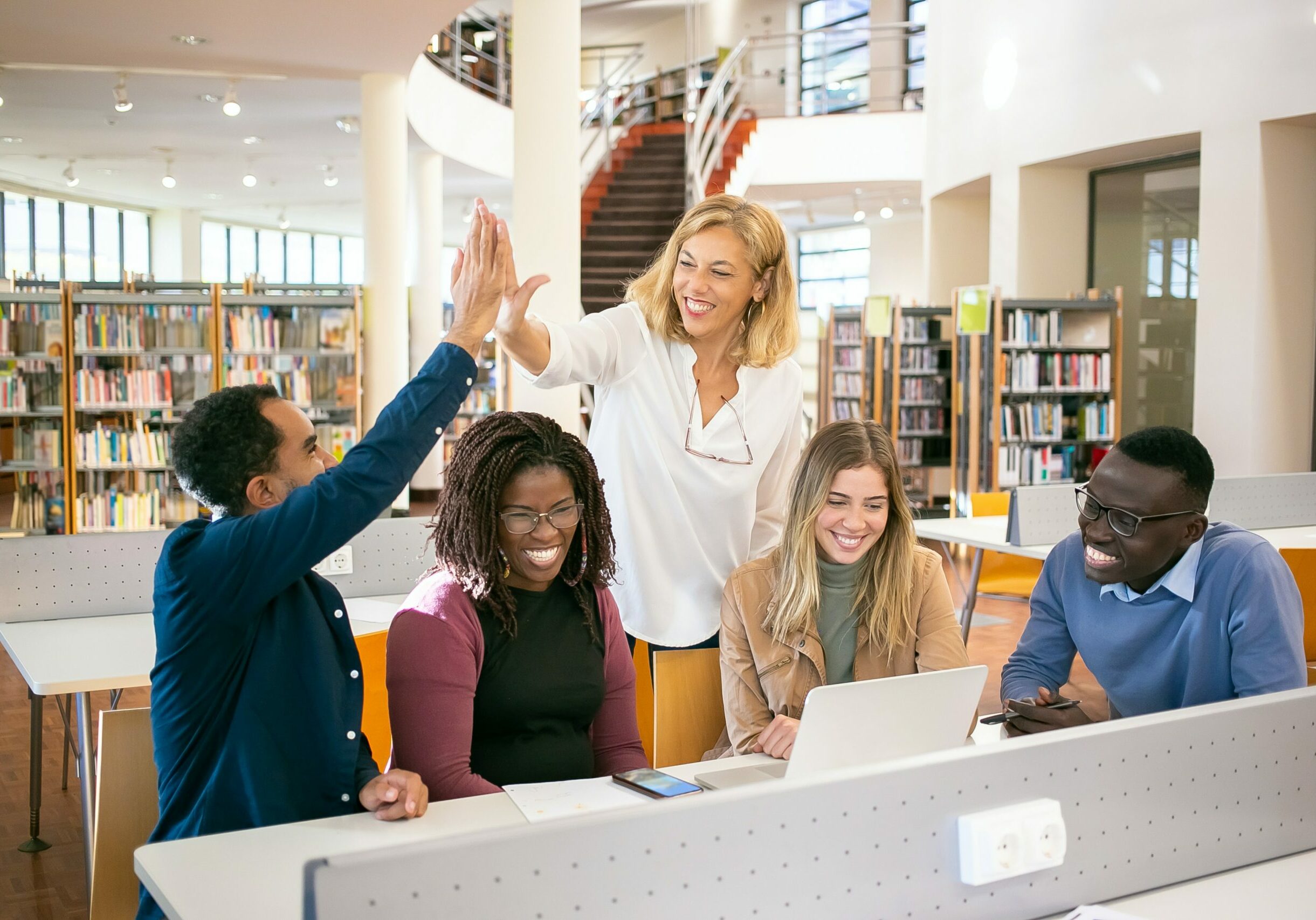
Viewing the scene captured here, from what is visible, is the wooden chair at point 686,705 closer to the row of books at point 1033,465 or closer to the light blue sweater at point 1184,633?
the light blue sweater at point 1184,633

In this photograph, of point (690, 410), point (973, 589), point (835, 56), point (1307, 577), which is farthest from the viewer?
point (835, 56)

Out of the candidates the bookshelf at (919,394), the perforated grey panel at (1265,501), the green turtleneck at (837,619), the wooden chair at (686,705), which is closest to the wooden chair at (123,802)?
the wooden chair at (686,705)

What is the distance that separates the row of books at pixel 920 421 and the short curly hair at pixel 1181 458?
8.34m

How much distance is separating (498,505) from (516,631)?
0.21 m

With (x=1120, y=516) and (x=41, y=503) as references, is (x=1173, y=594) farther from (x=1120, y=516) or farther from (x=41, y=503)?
(x=41, y=503)

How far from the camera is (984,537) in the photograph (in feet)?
15.8

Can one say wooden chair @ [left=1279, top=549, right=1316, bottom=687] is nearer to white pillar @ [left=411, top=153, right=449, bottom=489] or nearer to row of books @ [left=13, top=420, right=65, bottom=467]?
row of books @ [left=13, top=420, right=65, bottom=467]

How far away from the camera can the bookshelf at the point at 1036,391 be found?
29.6ft

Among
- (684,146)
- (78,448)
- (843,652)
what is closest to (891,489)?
(843,652)

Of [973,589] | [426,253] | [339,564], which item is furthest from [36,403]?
[973,589]

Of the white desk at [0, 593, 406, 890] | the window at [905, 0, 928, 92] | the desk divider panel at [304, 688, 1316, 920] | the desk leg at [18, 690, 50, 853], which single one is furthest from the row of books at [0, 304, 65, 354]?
the window at [905, 0, 928, 92]

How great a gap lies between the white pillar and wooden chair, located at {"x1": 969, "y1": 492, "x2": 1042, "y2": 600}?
6.96 metres

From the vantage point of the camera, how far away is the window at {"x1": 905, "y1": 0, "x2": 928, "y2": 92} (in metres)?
14.3

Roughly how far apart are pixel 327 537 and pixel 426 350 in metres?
9.91
